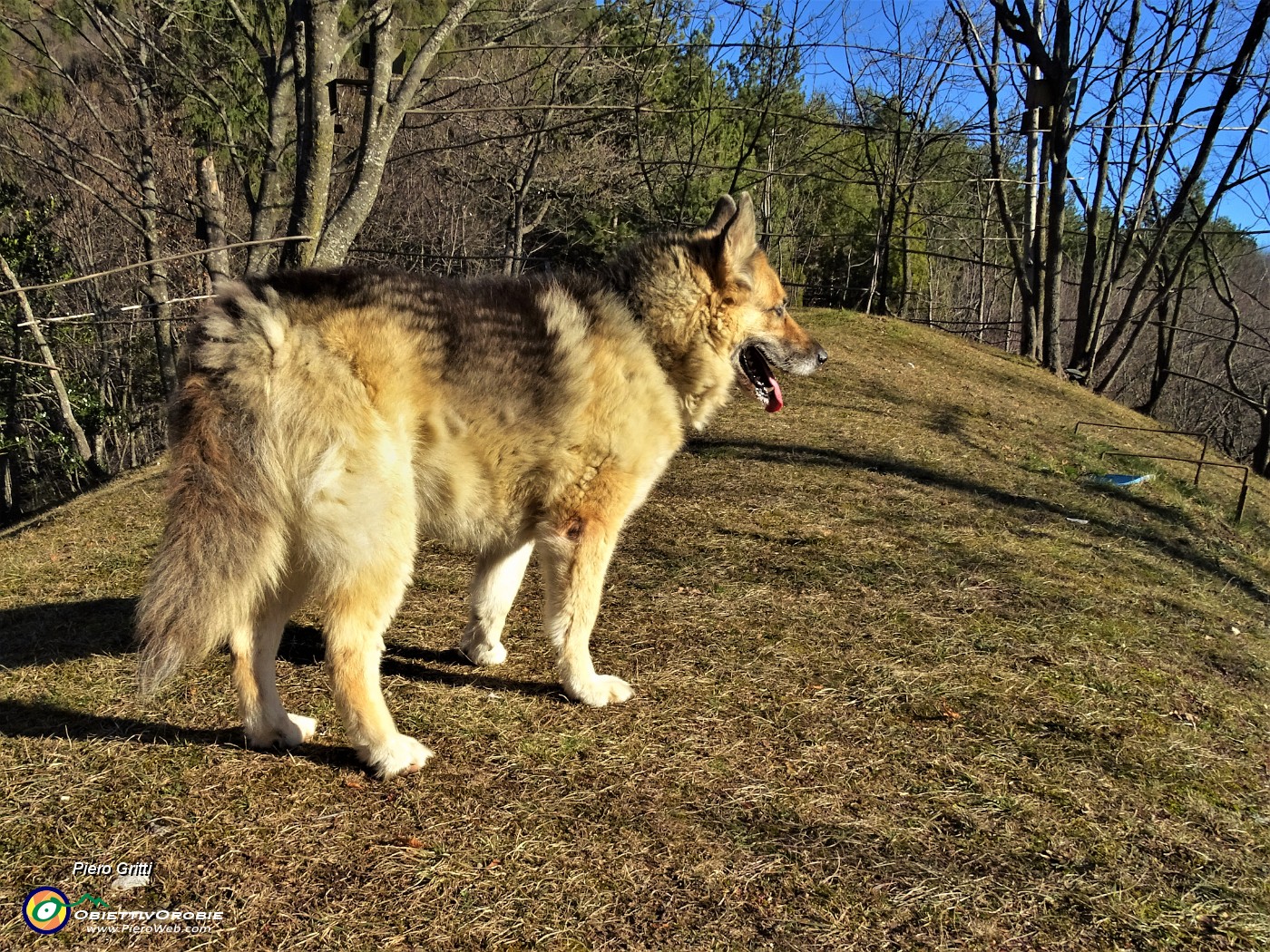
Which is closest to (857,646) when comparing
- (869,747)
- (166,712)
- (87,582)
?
(869,747)

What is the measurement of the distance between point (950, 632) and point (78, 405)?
17.4m

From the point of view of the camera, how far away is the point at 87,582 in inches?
191

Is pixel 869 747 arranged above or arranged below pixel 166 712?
above

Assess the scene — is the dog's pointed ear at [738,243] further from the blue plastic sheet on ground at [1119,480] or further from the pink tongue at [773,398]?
the blue plastic sheet on ground at [1119,480]

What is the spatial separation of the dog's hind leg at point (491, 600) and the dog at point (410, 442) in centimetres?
1

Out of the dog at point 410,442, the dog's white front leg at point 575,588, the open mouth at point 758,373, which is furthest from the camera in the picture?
the open mouth at point 758,373

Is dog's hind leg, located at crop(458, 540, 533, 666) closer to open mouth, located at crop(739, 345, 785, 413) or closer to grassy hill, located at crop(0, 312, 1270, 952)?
grassy hill, located at crop(0, 312, 1270, 952)

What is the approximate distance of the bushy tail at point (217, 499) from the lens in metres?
2.50

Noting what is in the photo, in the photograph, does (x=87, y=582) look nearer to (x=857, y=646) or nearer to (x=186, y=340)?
(x=186, y=340)

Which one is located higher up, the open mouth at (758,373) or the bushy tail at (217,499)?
the open mouth at (758,373)

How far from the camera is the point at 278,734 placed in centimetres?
310

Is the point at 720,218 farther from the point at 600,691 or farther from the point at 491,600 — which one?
the point at 600,691
